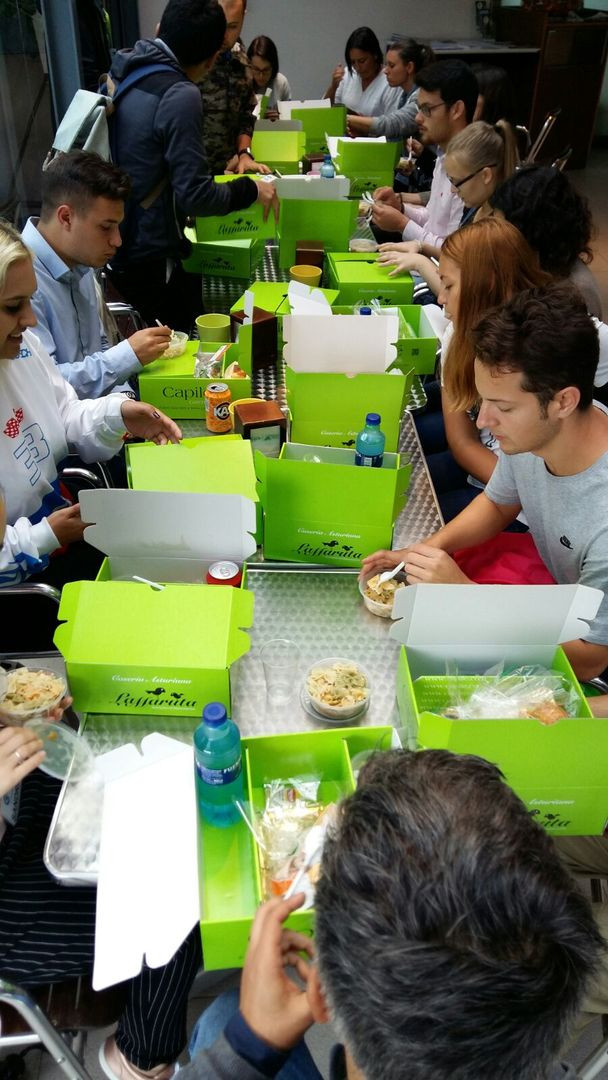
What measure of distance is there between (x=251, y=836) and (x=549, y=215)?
220 cm

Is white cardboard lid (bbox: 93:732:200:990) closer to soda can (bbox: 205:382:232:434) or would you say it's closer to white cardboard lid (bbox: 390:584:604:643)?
white cardboard lid (bbox: 390:584:604:643)

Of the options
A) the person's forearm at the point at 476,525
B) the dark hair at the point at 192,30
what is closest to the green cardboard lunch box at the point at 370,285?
the dark hair at the point at 192,30

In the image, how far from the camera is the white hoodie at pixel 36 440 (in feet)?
6.59

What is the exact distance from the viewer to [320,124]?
5.30 m

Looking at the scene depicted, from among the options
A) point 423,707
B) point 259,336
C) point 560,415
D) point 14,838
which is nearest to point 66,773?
point 14,838

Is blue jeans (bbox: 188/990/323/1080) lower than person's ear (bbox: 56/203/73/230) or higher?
lower

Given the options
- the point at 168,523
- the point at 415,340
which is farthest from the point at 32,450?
the point at 415,340

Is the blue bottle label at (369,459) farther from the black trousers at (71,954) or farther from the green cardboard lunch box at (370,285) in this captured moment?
the green cardboard lunch box at (370,285)

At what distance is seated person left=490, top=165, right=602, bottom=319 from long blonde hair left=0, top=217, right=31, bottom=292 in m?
1.61

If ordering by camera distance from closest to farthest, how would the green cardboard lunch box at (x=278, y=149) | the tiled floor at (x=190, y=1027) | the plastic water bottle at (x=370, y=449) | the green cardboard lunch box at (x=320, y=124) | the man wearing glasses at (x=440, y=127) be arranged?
the tiled floor at (x=190, y=1027) < the plastic water bottle at (x=370, y=449) < the man wearing glasses at (x=440, y=127) < the green cardboard lunch box at (x=278, y=149) < the green cardboard lunch box at (x=320, y=124)

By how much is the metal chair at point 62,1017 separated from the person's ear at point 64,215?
2.23 metres

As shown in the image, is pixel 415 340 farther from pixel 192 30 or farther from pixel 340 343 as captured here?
pixel 192 30

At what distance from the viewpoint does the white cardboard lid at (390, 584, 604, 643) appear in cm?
142

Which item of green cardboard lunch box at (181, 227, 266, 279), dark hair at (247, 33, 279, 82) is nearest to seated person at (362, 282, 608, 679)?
green cardboard lunch box at (181, 227, 266, 279)
